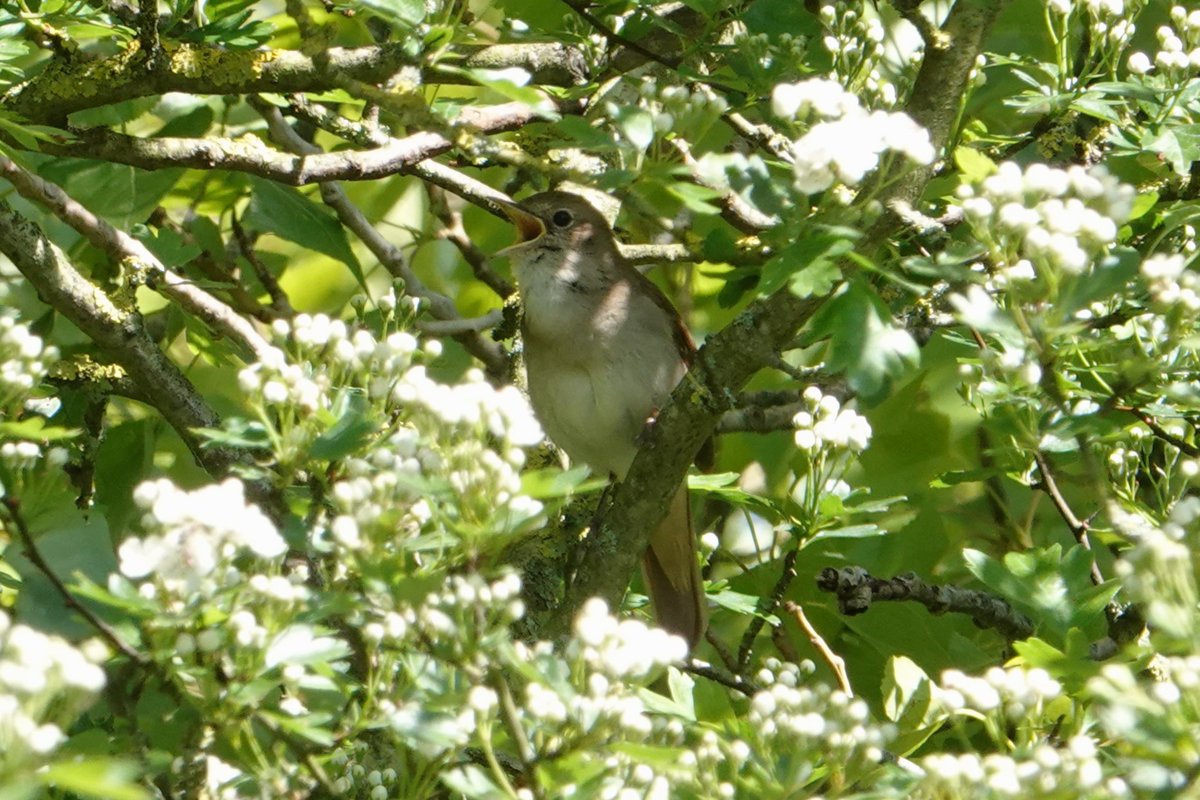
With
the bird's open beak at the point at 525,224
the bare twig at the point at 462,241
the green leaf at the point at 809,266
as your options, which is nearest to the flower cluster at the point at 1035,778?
the green leaf at the point at 809,266

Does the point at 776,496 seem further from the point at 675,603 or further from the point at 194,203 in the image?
the point at 194,203

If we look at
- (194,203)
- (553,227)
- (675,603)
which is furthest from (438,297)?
(675,603)

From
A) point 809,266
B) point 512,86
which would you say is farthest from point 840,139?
point 512,86

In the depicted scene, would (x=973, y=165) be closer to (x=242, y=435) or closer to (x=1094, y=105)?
(x=1094, y=105)

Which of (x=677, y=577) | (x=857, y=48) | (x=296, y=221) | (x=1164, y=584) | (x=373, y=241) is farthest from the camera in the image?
(x=373, y=241)

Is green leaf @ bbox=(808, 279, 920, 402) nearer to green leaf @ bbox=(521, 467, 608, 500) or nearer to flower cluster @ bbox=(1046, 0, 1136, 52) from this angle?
green leaf @ bbox=(521, 467, 608, 500)

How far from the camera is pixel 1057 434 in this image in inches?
86.0

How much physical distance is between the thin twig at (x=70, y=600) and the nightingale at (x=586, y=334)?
98.7 inches

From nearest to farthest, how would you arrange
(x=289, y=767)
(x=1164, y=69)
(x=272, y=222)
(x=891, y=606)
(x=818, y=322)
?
(x=289, y=767), (x=818, y=322), (x=1164, y=69), (x=891, y=606), (x=272, y=222)

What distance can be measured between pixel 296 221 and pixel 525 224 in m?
1.04

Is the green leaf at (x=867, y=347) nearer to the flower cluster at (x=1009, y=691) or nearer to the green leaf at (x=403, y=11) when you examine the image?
the flower cluster at (x=1009, y=691)

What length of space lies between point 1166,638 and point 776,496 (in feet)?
7.59

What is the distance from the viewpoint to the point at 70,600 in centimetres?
210

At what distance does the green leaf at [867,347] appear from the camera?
7.57 ft
